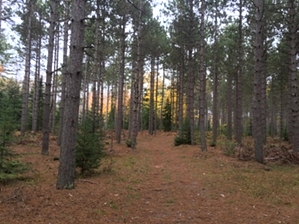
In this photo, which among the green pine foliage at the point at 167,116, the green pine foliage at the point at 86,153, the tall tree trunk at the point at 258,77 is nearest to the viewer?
the green pine foliage at the point at 86,153

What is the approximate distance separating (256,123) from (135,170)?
479cm

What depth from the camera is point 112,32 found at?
53.4ft

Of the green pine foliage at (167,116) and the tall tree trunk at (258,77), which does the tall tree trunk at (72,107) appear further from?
the green pine foliage at (167,116)

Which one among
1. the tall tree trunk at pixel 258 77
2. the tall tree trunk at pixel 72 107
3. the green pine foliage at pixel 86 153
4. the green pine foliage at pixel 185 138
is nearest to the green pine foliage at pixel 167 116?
the green pine foliage at pixel 185 138

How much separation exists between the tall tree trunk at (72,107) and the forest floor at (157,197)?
1.20 ft

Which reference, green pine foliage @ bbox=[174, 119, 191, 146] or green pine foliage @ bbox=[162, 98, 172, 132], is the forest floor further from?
green pine foliage @ bbox=[162, 98, 172, 132]

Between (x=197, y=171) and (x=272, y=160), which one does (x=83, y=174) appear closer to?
(x=197, y=171)

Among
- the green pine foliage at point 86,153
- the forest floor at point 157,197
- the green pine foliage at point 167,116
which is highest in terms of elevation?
the green pine foliage at point 167,116

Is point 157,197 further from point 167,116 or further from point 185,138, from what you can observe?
point 167,116

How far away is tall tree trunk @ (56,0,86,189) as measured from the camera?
5531 mm

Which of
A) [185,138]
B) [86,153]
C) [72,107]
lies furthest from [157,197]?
[185,138]

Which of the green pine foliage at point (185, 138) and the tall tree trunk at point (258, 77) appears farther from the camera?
the green pine foliage at point (185, 138)

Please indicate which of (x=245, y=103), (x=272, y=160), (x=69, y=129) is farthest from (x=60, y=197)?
(x=245, y=103)

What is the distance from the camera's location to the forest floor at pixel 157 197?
428cm
